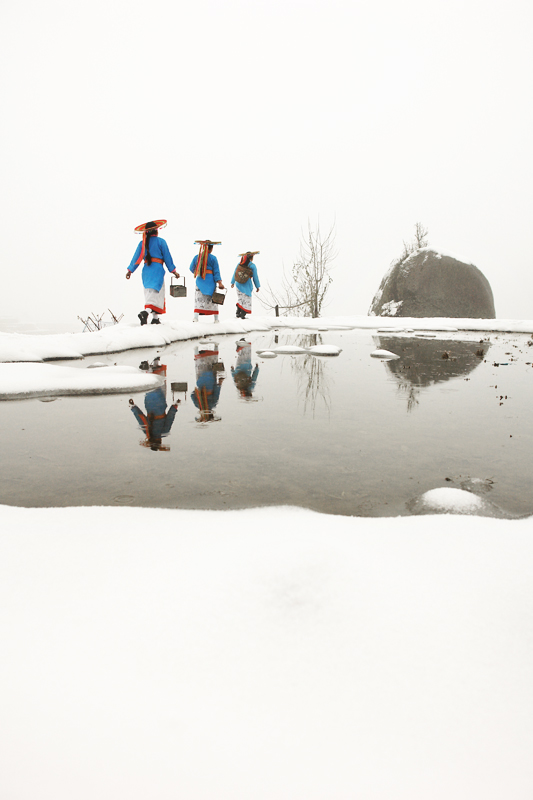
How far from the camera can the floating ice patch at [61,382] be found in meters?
3.42

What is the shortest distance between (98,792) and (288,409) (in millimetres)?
2440

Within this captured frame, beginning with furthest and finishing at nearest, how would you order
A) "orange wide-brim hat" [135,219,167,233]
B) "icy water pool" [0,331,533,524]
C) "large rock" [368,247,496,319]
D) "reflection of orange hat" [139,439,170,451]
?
"large rock" [368,247,496,319] < "orange wide-brim hat" [135,219,167,233] < "reflection of orange hat" [139,439,170,451] < "icy water pool" [0,331,533,524]

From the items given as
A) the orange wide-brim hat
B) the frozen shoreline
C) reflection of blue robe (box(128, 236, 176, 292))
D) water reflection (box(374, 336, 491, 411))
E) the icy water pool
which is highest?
the orange wide-brim hat

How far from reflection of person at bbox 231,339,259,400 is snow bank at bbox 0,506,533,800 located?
226cm

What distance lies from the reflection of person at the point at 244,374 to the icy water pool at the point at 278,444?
1.2 inches

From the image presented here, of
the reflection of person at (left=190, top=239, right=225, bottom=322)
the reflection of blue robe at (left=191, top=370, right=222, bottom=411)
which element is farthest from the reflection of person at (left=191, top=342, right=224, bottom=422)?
the reflection of person at (left=190, top=239, right=225, bottom=322)

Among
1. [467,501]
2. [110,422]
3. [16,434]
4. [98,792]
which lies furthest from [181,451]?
[98,792]

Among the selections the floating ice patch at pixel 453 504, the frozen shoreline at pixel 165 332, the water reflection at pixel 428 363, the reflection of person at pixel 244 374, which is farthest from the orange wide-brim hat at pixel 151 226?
the floating ice patch at pixel 453 504

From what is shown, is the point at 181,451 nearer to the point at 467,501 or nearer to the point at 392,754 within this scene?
the point at 467,501

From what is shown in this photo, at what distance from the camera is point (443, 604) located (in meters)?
1.02

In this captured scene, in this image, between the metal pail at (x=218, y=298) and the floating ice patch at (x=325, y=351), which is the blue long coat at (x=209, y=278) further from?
the floating ice patch at (x=325, y=351)

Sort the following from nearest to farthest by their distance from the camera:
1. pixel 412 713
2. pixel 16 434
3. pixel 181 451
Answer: pixel 412 713
pixel 181 451
pixel 16 434

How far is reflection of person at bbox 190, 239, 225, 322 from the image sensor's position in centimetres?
968

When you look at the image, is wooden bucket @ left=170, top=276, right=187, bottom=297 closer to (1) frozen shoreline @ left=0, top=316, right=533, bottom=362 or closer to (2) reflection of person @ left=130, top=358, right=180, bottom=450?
(1) frozen shoreline @ left=0, top=316, right=533, bottom=362
